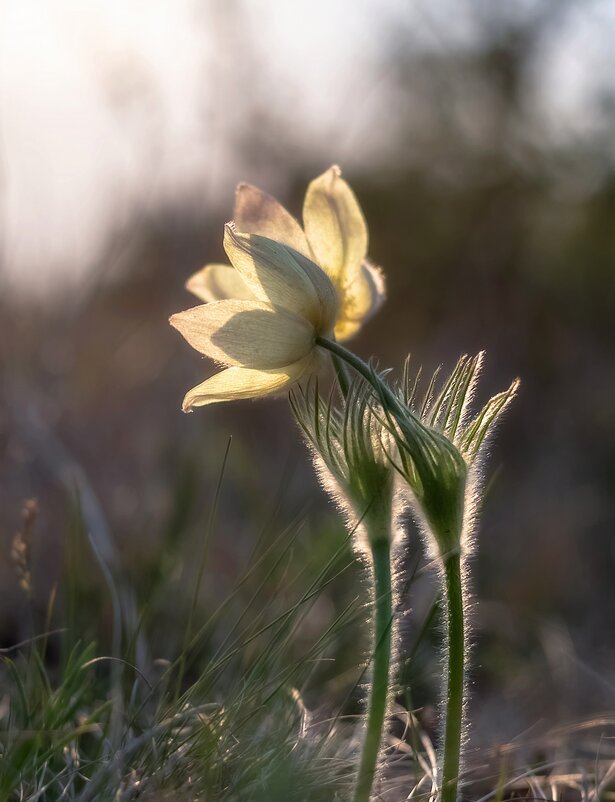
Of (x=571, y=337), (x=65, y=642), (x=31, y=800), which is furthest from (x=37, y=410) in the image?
(x=571, y=337)

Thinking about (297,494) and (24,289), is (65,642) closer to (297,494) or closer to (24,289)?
(297,494)

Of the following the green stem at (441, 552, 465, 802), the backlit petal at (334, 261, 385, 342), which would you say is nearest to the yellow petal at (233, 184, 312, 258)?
the backlit petal at (334, 261, 385, 342)

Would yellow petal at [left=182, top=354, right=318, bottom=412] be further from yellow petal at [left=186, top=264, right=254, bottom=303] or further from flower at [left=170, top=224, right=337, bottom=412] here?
yellow petal at [left=186, top=264, right=254, bottom=303]

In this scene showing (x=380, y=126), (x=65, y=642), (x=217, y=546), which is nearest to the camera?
(x=65, y=642)

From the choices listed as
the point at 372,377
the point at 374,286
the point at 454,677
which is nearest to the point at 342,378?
the point at 372,377

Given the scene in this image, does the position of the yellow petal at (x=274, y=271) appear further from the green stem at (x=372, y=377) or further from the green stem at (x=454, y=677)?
the green stem at (x=454, y=677)

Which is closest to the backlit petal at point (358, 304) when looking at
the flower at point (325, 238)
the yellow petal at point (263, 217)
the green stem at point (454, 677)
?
the flower at point (325, 238)
